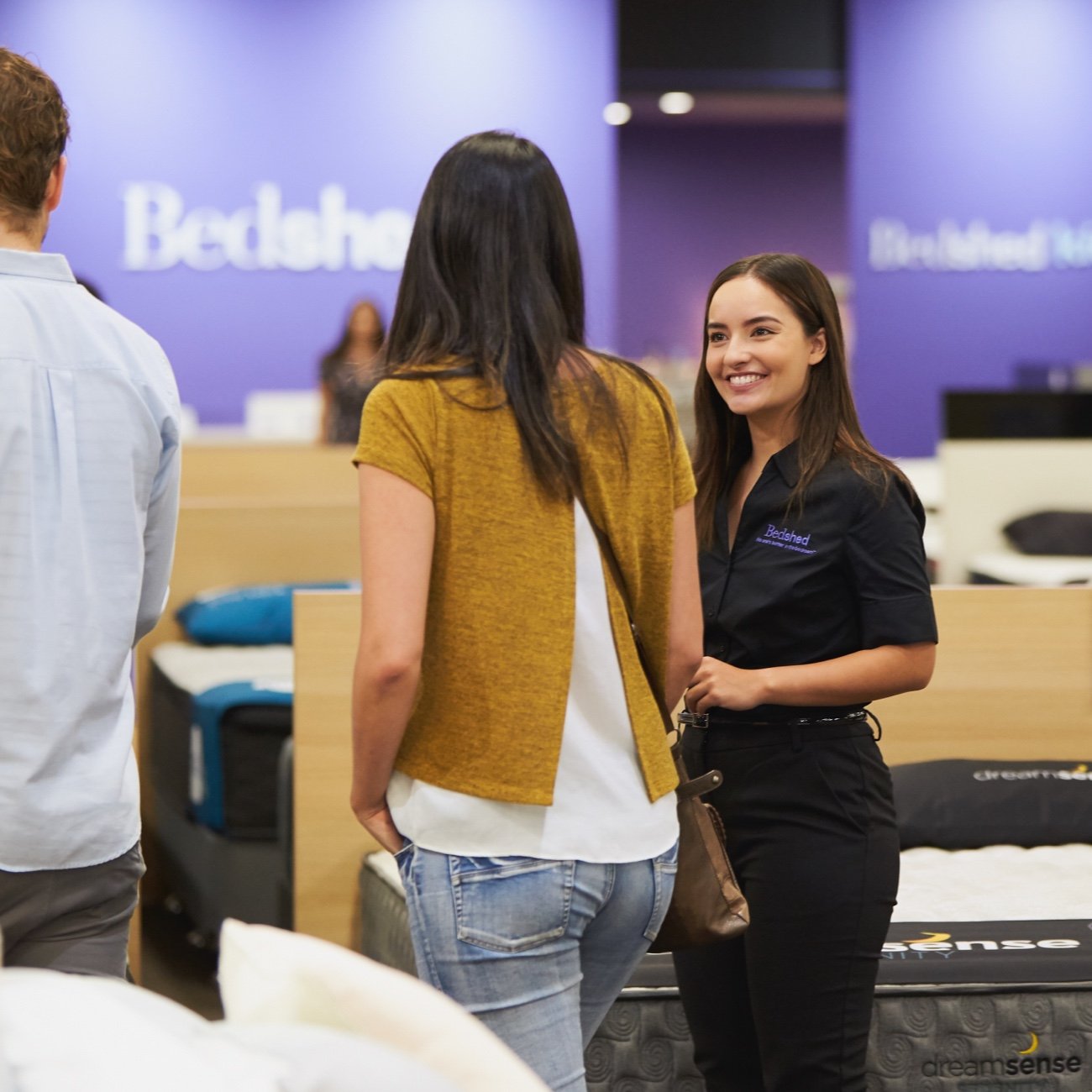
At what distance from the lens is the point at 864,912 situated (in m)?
1.67

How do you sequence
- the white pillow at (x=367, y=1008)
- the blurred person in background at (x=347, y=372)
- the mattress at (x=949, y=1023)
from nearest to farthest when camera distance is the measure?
1. the white pillow at (x=367, y=1008)
2. the mattress at (x=949, y=1023)
3. the blurred person in background at (x=347, y=372)

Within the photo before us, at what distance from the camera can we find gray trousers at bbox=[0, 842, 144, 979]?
1.41m

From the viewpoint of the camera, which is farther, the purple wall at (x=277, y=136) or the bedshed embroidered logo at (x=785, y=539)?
the purple wall at (x=277, y=136)

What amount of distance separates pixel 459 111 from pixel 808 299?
6.77 m

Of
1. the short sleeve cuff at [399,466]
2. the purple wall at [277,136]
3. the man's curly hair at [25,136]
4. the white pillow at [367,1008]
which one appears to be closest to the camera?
the white pillow at [367,1008]

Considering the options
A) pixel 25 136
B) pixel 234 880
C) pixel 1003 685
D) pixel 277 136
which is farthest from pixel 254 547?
pixel 277 136

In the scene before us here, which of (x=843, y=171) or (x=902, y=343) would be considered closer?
(x=902, y=343)

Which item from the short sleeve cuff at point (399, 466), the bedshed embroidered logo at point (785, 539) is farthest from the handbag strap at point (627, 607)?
the bedshed embroidered logo at point (785, 539)

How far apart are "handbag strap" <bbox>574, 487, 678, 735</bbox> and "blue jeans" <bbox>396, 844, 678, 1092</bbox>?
0.16m

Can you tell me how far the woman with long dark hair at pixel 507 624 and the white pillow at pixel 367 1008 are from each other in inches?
10.2

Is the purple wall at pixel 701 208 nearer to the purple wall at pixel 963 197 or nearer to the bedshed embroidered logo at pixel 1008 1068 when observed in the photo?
the purple wall at pixel 963 197

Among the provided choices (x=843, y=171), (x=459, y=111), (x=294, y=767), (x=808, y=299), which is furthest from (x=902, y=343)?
(x=808, y=299)

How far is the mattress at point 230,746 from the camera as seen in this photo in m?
3.41

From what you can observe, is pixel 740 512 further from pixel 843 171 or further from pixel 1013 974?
pixel 843 171
